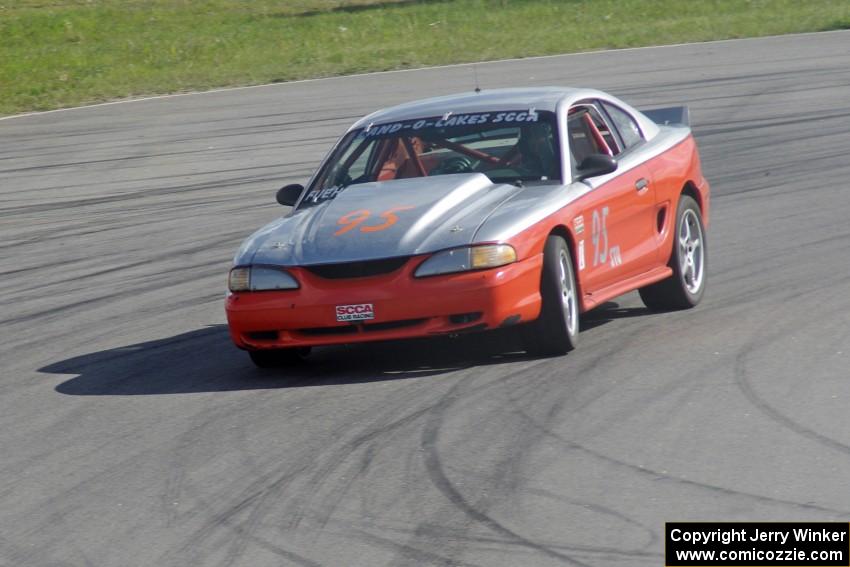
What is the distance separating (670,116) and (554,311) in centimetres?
316

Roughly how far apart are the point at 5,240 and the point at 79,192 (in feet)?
9.65

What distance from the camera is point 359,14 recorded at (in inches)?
1617

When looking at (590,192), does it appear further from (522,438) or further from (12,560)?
(12,560)

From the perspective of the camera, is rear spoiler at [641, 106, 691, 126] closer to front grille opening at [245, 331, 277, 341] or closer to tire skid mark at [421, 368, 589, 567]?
tire skid mark at [421, 368, 589, 567]

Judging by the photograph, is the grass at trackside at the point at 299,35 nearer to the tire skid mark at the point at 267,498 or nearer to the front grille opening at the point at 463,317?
the front grille opening at the point at 463,317

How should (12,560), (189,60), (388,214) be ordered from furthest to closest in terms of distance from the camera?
(189,60)
(388,214)
(12,560)

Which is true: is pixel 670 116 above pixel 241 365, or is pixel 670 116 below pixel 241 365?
above

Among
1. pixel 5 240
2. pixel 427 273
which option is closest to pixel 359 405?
pixel 427 273

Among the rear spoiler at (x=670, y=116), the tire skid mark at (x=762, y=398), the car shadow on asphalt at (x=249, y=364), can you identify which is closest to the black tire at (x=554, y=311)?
the car shadow on asphalt at (x=249, y=364)

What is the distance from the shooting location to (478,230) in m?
7.75

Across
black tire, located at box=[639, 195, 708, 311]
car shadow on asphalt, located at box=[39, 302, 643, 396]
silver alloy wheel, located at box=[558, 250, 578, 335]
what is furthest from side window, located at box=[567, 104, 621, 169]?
car shadow on asphalt, located at box=[39, 302, 643, 396]

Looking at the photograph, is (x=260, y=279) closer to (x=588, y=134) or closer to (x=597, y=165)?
(x=597, y=165)

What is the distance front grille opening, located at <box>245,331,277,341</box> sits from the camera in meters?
8.00

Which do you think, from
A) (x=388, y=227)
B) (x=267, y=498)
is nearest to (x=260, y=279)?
(x=388, y=227)
